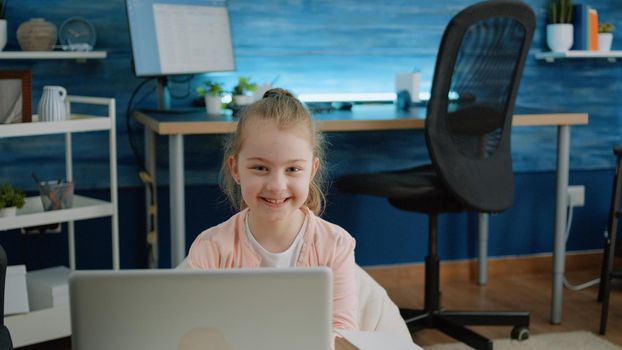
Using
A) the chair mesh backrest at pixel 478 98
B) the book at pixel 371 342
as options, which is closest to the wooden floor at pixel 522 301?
the chair mesh backrest at pixel 478 98

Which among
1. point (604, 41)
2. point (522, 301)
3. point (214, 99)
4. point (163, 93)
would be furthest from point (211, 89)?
point (604, 41)

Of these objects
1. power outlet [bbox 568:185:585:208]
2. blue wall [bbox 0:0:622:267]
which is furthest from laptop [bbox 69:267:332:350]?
power outlet [bbox 568:185:585:208]

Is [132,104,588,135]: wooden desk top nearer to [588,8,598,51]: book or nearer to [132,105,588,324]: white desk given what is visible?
[132,105,588,324]: white desk

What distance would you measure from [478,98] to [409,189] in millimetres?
374

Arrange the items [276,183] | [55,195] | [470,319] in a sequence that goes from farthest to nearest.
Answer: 1. [470,319]
2. [55,195]
3. [276,183]

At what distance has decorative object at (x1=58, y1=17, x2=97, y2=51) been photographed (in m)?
3.29

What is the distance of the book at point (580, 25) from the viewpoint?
12.7ft

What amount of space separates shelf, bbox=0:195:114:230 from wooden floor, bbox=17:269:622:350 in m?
0.49

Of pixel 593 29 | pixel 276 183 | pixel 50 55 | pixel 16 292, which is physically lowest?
pixel 16 292

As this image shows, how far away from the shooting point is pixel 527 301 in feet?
12.1

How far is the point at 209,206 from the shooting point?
144 inches

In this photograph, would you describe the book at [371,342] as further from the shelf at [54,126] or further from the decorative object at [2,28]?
the decorative object at [2,28]

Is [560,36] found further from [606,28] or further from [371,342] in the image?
[371,342]

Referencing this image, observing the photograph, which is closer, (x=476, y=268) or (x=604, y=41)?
(x=604, y=41)
